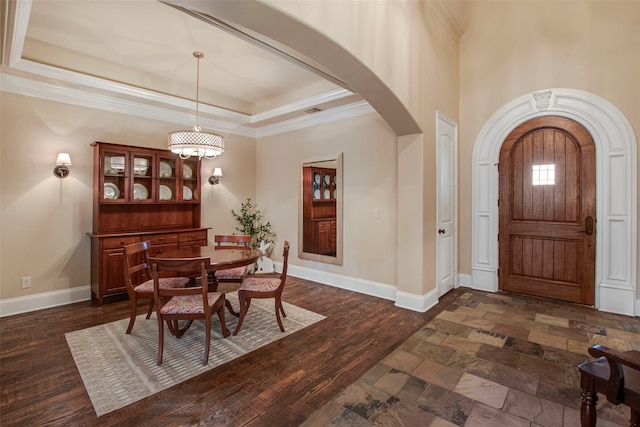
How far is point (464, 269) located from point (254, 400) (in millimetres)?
3737

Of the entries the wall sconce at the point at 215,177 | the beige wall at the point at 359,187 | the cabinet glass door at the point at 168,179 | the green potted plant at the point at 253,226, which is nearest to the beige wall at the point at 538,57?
the beige wall at the point at 359,187

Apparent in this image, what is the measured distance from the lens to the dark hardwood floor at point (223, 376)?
6.40 feet

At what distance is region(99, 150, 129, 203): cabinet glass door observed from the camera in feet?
13.7

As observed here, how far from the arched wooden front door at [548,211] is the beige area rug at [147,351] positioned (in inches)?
118

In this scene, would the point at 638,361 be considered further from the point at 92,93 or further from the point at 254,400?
the point at 92,93

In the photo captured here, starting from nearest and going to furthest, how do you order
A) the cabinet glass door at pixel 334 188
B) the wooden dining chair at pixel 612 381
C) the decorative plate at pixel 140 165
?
the wooden dining chair at pixel 612 381, the decorative plate at pixel 140 165, the cabinet glass door at pixel 334 188

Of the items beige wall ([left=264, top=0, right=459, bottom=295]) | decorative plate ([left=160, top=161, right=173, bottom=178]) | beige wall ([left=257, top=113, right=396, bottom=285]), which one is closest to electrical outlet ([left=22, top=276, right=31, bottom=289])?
decorative plate ([left=160, top=161, right=173, bottom=178])

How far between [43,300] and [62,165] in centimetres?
173

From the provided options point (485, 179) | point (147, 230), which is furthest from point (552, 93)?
point (147, 230)

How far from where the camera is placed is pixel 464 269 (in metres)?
4.68

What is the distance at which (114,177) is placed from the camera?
14.1 feet

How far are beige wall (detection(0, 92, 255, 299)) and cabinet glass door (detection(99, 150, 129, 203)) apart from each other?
0.23 m

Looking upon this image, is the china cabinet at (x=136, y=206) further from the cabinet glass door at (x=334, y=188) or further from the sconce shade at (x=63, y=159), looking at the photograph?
the cabinet glass door at (x=334, y=188)

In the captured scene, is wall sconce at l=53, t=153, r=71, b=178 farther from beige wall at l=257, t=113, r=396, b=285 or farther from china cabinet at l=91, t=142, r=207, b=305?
beige wall at l=257, t=113, r=396, b=285
